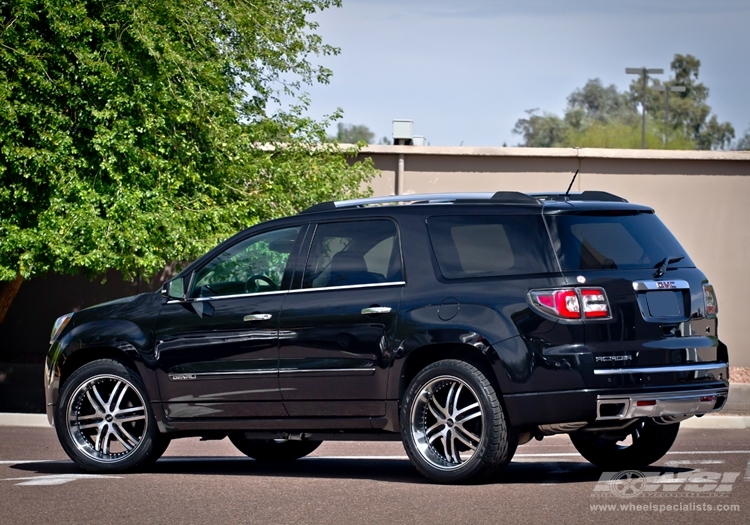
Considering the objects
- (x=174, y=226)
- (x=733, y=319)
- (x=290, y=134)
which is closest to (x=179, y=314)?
(x=174, y=226)

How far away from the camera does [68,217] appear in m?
15.1

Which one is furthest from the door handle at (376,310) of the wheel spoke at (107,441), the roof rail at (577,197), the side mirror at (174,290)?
the wheel spoke at (107,441)

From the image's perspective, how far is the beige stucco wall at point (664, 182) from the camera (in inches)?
816

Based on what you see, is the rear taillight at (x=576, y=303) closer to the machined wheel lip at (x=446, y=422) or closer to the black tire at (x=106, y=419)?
the machined wheel lip at (x=446, y=422)

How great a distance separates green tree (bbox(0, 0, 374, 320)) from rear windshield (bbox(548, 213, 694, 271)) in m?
8.65

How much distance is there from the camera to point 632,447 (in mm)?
8414

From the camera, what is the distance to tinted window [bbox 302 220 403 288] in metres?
7.99

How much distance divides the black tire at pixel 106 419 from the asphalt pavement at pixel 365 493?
0.62 feet

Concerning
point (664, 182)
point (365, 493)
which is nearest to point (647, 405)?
point (365, 493)

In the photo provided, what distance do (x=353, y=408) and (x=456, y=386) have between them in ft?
2.60

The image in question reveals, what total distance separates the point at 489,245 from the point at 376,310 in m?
0.87

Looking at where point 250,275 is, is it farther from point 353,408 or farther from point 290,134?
point 290,134

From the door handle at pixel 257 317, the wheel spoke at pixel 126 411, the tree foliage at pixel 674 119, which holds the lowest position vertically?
the wheel spoke at pixel 126 411

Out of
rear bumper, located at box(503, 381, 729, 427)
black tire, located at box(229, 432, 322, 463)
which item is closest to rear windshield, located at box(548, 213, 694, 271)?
rear bumper, located at box(503, 381, 729, 427)
